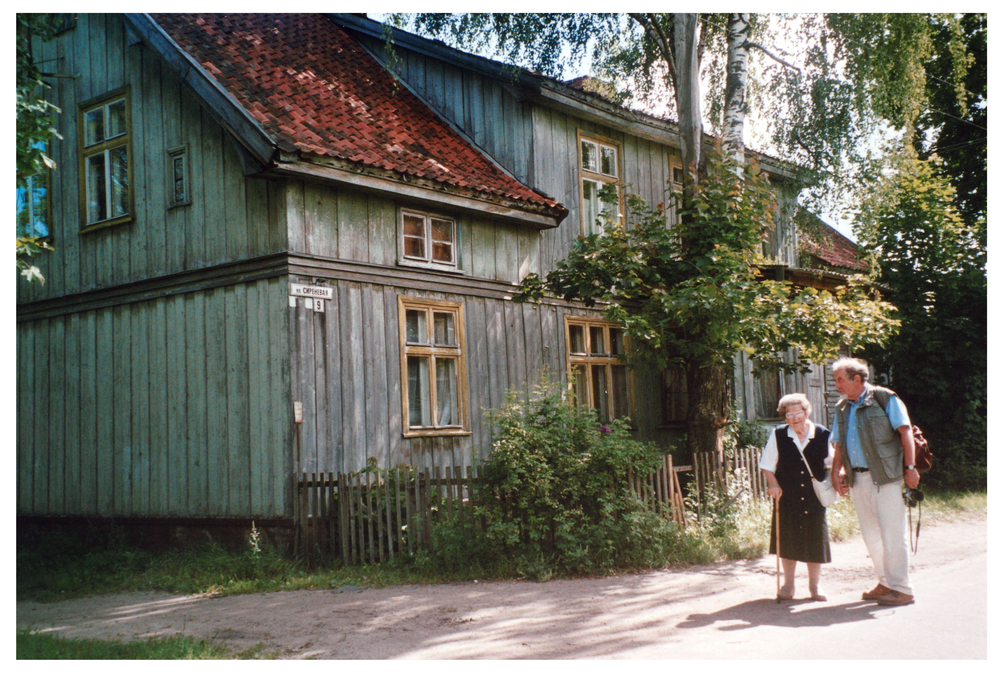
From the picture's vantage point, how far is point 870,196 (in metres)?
13.3

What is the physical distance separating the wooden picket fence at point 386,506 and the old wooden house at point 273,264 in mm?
408

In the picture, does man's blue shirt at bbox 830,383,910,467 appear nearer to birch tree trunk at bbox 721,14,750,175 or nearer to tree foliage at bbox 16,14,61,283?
birch tree trunk at bbox 721,14,750,175

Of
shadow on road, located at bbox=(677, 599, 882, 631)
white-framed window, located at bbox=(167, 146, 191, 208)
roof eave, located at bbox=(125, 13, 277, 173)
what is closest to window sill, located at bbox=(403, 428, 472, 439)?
roof eave, located at bbox=(125, 13, 277, 173)

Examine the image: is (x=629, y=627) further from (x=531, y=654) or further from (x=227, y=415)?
(x=227, y=415)

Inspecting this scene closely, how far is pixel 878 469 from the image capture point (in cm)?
737

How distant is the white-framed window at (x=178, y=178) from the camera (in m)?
11.9

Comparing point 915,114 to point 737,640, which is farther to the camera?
point 915,114

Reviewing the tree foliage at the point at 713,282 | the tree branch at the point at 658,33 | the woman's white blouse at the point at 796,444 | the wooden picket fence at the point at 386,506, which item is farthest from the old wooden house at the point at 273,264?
the woman's white blouse at the point at 796,444

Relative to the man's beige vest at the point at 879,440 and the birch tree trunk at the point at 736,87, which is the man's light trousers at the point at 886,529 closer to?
the man's beige vest at the point at 879,440

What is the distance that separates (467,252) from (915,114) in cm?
667

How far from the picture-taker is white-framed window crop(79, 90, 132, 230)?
500 inches

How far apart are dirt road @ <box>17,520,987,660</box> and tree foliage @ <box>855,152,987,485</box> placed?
25.0 ft

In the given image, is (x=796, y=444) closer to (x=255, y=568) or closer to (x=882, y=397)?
(x=882, y=397)

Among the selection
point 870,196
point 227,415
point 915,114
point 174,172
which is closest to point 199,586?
point 227,415
